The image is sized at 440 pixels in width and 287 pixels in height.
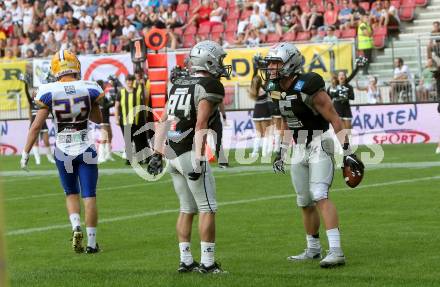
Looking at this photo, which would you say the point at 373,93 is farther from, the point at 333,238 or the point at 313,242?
the point at 333,238

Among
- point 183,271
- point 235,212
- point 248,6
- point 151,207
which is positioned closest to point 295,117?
point 183,271

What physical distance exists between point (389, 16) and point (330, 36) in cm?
183

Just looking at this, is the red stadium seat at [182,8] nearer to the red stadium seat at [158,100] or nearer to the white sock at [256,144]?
the red stadium seat at [158,100]

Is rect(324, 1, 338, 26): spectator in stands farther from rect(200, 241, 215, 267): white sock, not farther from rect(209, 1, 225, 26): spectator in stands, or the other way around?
rect(200, 241, 215, 267): white sock

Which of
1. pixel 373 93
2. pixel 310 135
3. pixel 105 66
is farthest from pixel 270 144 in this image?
pixel 310 135

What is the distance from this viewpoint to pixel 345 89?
22.2 meters

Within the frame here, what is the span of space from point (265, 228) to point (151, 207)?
117 inches

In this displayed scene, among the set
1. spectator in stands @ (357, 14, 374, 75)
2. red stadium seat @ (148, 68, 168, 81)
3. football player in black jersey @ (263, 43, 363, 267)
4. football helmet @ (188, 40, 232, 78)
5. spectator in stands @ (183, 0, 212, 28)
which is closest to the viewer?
football helmet @ (188, 40, 232, 78)

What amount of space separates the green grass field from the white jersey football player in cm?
42

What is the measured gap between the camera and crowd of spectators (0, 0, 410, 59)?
2828 cm

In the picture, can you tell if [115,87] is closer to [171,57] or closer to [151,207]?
[171,57]

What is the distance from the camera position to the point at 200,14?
3145cm

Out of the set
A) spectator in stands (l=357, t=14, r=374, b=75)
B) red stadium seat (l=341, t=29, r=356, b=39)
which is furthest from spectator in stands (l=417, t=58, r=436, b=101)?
red stadium seat (l=341, t=29, r=356, b=39)

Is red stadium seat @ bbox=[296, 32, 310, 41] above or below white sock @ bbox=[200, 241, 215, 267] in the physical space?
above
